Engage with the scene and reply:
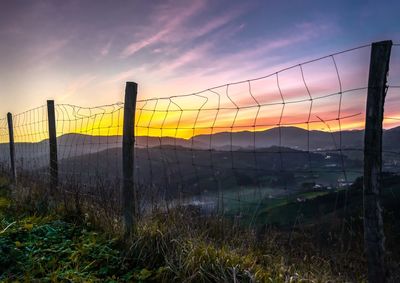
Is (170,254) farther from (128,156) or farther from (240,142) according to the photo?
(240,142)

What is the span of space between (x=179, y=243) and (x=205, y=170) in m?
2.00

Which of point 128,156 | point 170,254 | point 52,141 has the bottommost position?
point 170,254

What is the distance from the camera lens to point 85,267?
14.6 ft

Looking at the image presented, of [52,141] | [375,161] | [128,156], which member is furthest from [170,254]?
[52,141]

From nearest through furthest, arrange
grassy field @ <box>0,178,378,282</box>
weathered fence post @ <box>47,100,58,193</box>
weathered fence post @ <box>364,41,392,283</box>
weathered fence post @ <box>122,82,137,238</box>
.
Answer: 1. weathered fence post @ <box>364,41,392,283</box>
2. grassy field @ <box>0,178,378,282</box>
3. weathered fence post @ <box>122,82,137,238</box>
4. weathered fence post @ <box>47,100,58,193</box>

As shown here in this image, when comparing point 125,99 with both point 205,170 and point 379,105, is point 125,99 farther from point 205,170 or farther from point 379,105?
point 379,105

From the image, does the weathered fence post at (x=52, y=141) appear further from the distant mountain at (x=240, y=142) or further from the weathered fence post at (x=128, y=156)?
the weathered fence post at (x=128, y=156)

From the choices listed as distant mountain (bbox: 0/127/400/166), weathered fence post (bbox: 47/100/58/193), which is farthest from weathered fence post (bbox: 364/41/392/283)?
weathered fence post (bbox: 47/100/58/193)

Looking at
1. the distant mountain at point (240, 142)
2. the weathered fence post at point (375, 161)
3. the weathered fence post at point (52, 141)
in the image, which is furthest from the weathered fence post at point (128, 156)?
the weathered fence post at point (52, 141)

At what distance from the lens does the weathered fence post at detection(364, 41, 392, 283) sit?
319 centimetres

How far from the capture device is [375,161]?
323cm

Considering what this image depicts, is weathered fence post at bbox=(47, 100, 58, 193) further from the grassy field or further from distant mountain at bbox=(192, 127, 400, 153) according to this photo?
distant mountain at bbox=(192, 127, 400, 153)

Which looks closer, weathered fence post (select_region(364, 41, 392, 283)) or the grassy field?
weathered fence post (select_region(364, 41, 392, 283))

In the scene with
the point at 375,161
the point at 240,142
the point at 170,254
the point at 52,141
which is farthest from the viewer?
the point at 52,141
